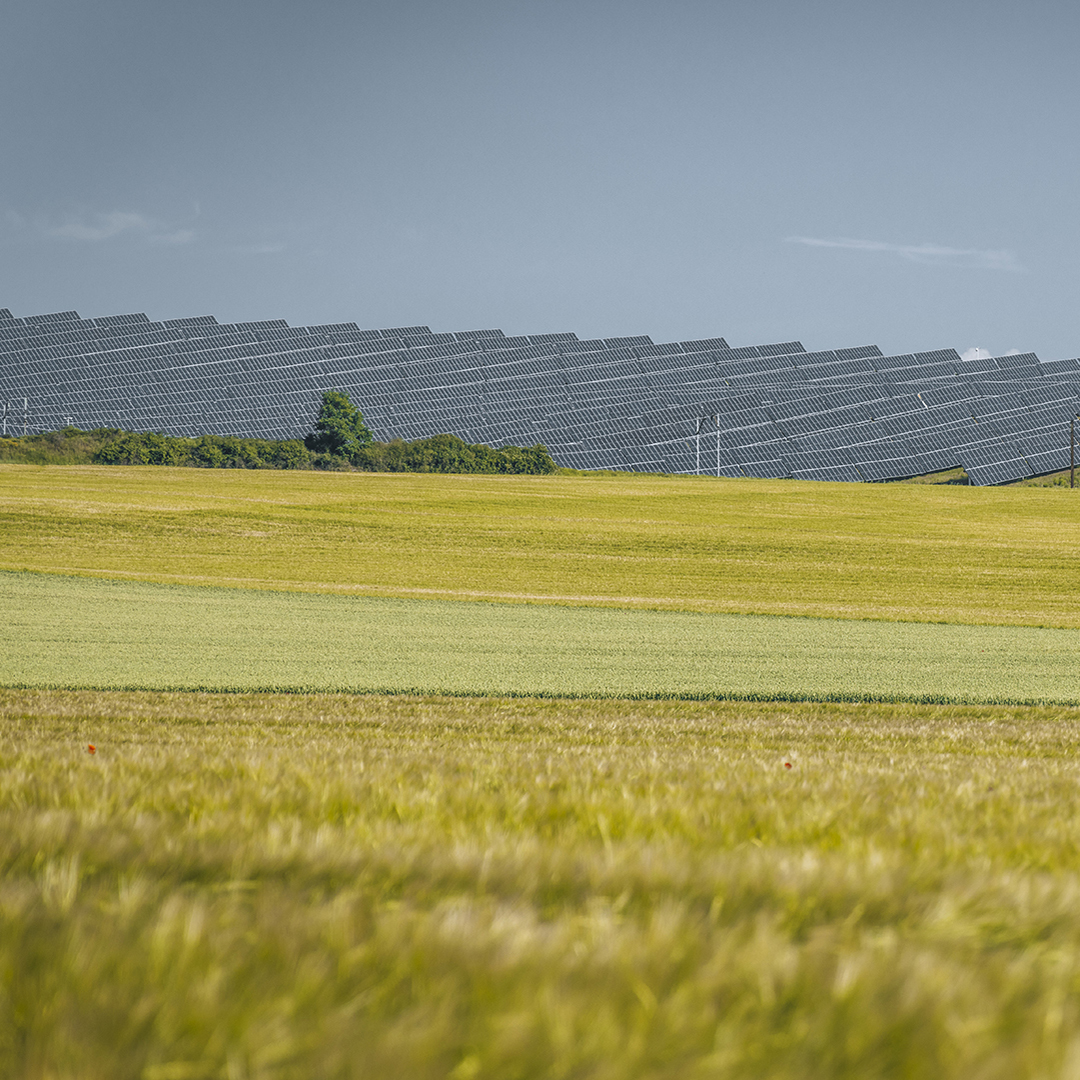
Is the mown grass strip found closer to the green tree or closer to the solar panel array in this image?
the green tree

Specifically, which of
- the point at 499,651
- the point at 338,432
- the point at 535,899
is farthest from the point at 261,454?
the point at 535,899

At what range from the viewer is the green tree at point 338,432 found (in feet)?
236

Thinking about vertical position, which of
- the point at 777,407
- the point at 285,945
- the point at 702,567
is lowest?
the point at 702,567

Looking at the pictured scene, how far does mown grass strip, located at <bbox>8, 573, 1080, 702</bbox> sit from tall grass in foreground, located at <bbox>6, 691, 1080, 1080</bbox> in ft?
31.3

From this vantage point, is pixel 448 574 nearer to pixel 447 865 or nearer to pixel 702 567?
pixel 702 567

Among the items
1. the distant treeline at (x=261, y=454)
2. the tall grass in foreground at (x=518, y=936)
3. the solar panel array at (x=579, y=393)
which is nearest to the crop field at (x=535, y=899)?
the tall grass in foreground at (x=518, y=936)

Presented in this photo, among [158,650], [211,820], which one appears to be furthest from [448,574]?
[211,820]

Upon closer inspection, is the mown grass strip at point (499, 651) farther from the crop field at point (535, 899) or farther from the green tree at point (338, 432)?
the green tree at point (338, 432)

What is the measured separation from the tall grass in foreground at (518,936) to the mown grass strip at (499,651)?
955 cm

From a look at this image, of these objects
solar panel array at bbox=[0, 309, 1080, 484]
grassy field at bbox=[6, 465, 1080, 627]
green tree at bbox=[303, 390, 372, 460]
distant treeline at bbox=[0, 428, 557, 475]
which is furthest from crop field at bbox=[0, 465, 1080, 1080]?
solar panel array at bbox=[0, 309, 1080, 484]

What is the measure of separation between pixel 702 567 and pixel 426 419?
49.9 meters

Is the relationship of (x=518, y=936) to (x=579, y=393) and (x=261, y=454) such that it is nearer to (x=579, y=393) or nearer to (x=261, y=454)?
(x=261, y=454)

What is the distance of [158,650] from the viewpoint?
14.8m

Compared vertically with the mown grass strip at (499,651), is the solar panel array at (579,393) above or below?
above
